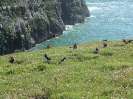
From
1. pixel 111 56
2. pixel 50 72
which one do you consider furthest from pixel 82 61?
pixel 50 72

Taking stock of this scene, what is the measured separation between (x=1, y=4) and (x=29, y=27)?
12.6 metres

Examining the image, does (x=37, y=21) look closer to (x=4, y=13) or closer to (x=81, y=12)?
(x=4, y=13)

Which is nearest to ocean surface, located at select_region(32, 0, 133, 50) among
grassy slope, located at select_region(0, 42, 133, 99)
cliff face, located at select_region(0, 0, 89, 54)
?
cliff face, located at select_region(0, 0, 89, 54)

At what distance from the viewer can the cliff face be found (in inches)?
4900

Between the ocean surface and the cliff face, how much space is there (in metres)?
3.49

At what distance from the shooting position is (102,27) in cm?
15575

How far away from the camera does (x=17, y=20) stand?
426 feet

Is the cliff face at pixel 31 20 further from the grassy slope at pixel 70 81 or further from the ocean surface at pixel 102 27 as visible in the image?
the grassy slope at pixel 70 81

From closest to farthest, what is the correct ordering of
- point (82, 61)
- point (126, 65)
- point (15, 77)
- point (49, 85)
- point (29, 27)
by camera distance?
point (49, 85), point (15, 77), point (126, 65), point (82, 61), point (29, 27)

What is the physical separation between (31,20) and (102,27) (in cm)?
2807

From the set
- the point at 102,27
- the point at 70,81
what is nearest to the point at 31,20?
the point at 102,27

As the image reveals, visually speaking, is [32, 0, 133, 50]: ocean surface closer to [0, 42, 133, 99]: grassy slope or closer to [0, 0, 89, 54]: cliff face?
[0, 0, 89, 54]: cliff face

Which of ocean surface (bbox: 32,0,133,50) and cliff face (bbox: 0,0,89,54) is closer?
cliff face (bbox: 0,0,89,54)

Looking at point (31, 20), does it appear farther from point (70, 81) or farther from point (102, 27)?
point (70, 81)
